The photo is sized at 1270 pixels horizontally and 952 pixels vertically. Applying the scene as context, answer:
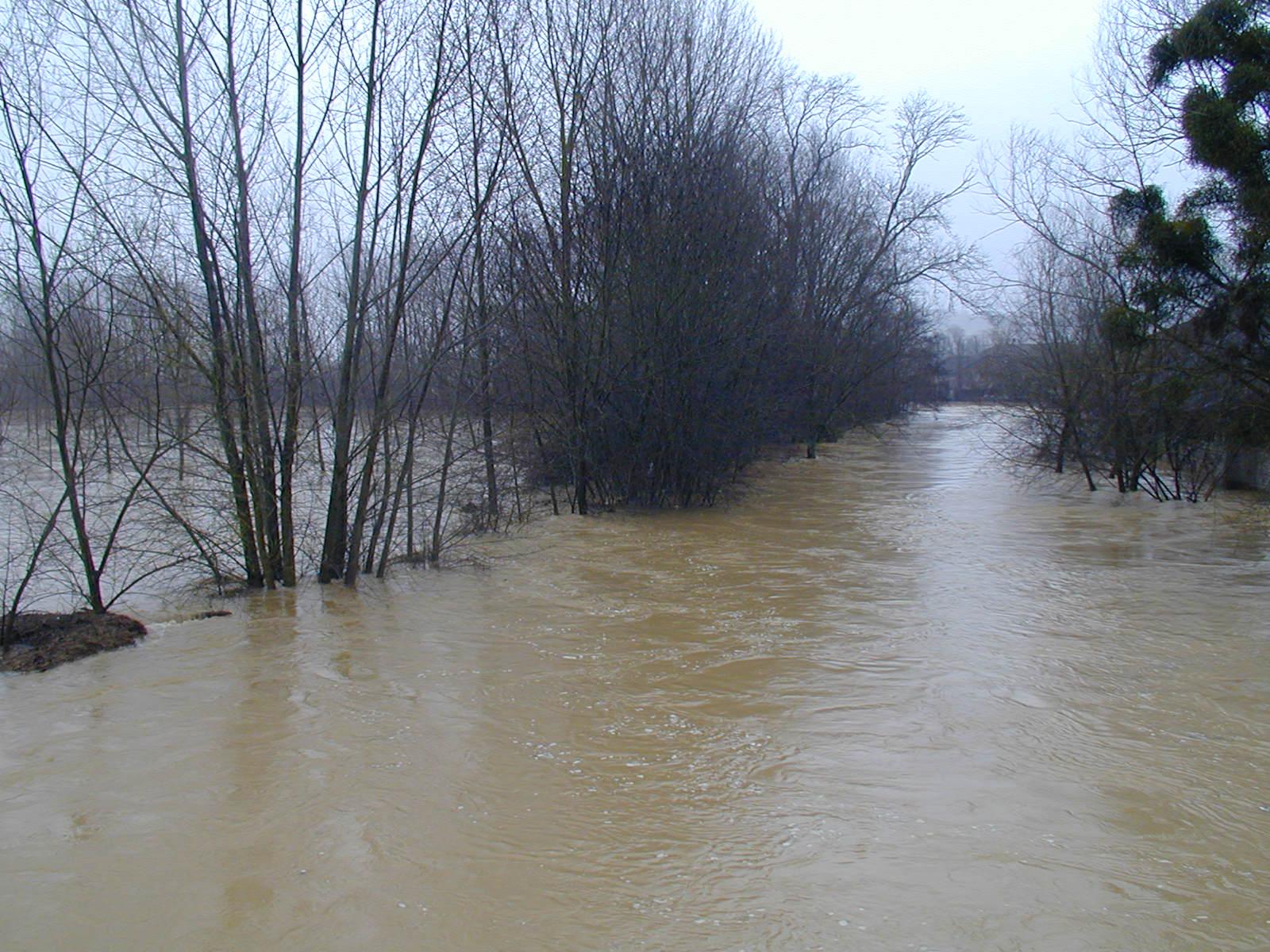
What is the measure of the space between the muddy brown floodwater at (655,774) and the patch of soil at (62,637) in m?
0.25

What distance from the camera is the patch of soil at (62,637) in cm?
799

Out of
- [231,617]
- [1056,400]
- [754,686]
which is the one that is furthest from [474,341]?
[1056,400]

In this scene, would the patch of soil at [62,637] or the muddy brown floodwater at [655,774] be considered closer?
the muddy brown floodwater at [655,774]

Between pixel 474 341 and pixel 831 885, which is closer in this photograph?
pixel 831 885

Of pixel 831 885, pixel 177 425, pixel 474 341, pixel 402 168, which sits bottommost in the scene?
pixel 831 885

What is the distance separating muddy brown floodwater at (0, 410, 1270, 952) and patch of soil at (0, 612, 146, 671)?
25cm

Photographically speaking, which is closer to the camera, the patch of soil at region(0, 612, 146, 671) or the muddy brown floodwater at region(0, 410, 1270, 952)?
the muddy brown floodwater at region(0, 410, 1270, 952)

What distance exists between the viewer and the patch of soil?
7.99 m

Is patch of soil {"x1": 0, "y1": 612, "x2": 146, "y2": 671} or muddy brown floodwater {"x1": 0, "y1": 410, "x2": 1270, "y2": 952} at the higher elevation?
patch of soil {"x1": 0, "y1": 612, "x2": 146, "y2": 671}

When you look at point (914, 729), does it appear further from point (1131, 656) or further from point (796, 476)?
point (796, 476)

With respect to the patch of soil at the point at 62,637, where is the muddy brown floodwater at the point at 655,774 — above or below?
below

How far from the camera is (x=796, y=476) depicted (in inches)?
1033

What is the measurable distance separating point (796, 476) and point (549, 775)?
20.9 m

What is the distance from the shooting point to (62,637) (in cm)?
842
